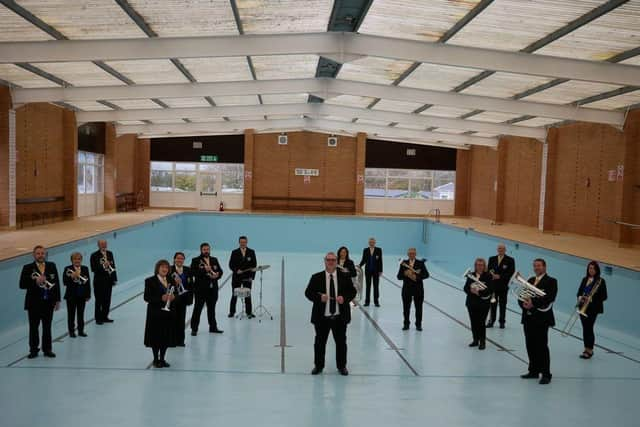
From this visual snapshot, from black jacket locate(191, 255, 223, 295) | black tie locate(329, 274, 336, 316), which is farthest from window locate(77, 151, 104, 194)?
black tie locate(329, 274, 336, 316)

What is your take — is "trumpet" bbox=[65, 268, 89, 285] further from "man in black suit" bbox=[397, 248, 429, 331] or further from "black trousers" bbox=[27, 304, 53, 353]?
"man in black suit" bbox=[397, 248, 429, 331]

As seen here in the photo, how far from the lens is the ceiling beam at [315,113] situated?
21.5 metres

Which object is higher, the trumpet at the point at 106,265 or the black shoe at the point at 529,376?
the trumpet at the point at 106,265

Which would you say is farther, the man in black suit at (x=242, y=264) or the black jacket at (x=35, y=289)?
the man in black suit at (x=242, y=264)

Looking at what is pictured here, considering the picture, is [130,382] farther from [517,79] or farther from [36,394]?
[517,79]

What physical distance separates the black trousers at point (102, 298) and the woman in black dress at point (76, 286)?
2.97 ft

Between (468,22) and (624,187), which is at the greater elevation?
(468,22)

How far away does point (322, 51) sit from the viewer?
12930 mm

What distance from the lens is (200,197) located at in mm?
32125

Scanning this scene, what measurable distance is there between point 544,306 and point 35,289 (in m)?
7.42

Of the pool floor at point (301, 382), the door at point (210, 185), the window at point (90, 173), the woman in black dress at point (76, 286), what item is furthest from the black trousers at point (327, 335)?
the door at point (210, 185)

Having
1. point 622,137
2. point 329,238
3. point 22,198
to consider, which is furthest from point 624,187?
point 22,198

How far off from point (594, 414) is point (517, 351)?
3.01 meters

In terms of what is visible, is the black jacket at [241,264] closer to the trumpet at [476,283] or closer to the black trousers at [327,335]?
the black trousers at [327,335]
